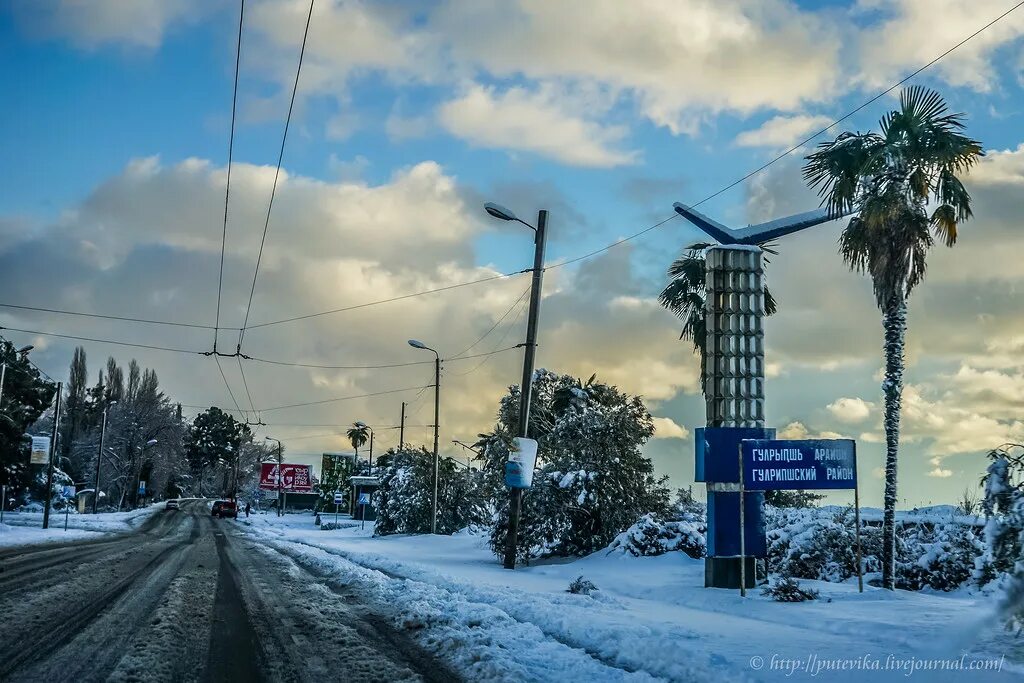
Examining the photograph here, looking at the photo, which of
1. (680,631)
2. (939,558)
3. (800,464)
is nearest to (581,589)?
(800,464)

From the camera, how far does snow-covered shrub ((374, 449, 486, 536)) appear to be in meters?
48.6

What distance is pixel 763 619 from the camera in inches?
505

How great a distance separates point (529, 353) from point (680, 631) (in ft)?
40.1

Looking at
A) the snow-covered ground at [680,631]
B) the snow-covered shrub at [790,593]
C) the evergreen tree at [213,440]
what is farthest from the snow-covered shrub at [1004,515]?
the evergreen tree at [213,440]

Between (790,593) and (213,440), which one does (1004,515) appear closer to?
(790,593)

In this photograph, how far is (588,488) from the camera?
2642cm

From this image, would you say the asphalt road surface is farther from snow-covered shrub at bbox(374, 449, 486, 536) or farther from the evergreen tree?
the evergreen tree

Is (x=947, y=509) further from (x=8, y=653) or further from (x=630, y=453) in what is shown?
(x=8, y=653)

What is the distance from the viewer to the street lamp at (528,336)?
21828mm

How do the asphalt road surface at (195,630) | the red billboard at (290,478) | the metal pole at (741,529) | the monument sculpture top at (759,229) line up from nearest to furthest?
1. the asphalt road surface at (195,630)
2. the metal pole at (741,529)
3. the monument sculpture top at (759,229)
4. the red billboard at (290,478)

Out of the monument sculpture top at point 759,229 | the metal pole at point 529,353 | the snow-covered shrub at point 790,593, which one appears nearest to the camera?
the snow-covered shrub at point 790,593

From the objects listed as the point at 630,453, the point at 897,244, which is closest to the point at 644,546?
the point at 630,453

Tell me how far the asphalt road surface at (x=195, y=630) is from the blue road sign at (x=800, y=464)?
25.6 feet

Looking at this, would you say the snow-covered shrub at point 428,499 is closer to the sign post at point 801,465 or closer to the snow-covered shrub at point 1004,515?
the sign post at point 801,465
